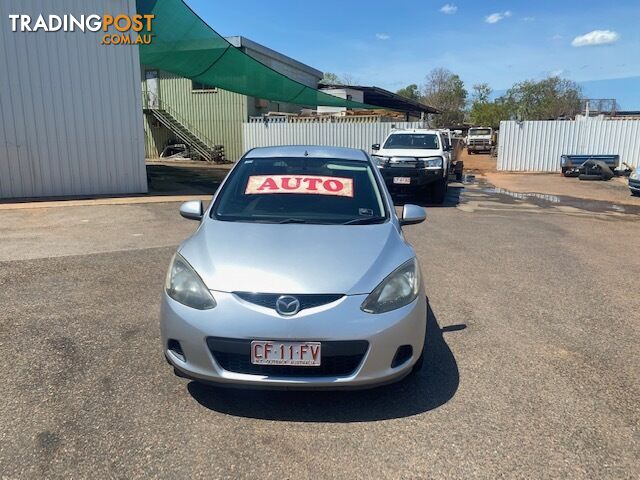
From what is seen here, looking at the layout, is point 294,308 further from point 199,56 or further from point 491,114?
point 491,114

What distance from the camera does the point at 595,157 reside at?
1902 cm

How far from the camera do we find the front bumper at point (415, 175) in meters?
12.0

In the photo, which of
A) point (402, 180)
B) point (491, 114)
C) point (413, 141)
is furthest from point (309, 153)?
point (491, 114)

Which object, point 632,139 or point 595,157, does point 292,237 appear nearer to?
point 595,157

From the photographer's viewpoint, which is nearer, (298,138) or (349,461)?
(349,461)

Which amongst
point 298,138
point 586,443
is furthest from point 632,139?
point 586,443

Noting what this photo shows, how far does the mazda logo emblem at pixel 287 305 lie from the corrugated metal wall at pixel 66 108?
11379 mm

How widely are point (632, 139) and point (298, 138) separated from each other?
13.5 meters

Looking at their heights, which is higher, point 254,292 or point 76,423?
→ point 254,292

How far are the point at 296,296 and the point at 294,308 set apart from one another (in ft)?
0.23

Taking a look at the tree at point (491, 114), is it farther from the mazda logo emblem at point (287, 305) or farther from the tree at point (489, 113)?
the mazda logo emblem at point (287, 305)

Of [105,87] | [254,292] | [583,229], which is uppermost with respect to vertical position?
[105,87]

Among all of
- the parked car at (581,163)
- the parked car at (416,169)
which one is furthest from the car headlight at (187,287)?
the parked car at (581,163)

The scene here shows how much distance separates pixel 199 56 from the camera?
13719 millimetres
